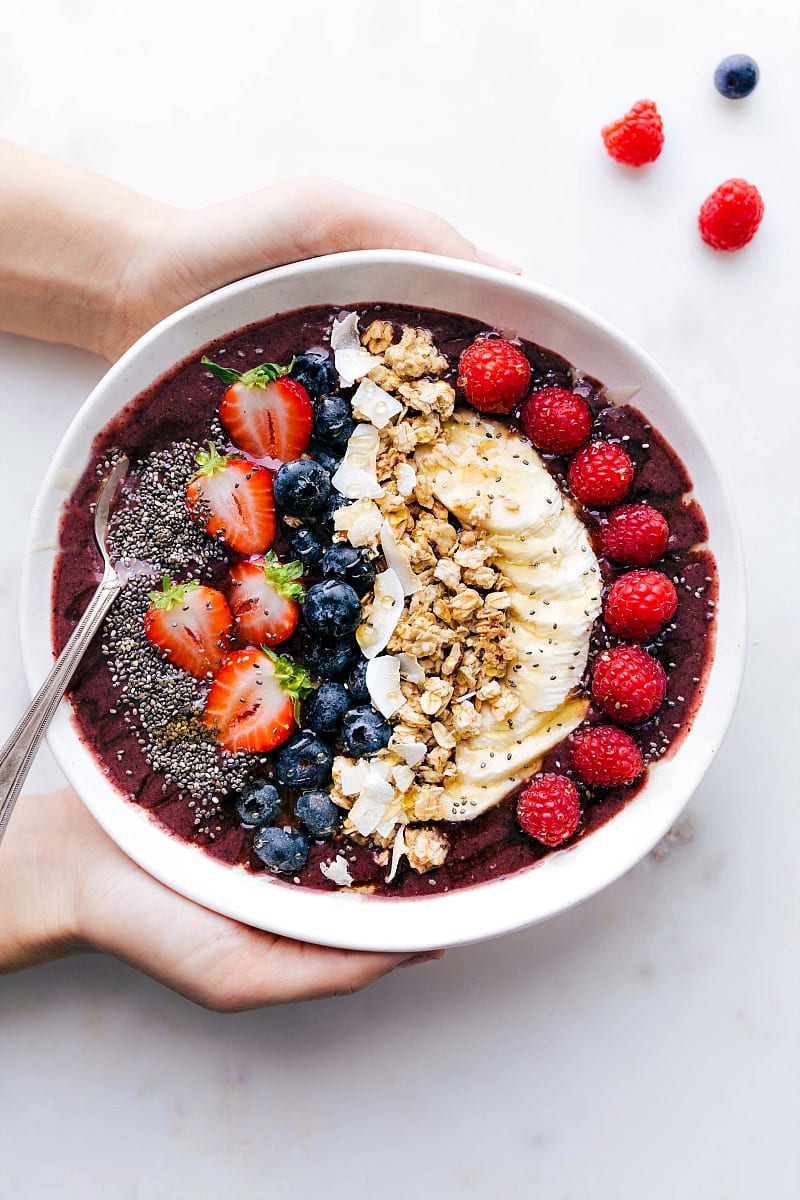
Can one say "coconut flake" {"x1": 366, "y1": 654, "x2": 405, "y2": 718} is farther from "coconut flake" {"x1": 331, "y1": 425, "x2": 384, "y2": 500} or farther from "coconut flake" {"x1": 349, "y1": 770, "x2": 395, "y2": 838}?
"coconut flake" {"x1": 331, "y1": 425, "x2": 384, "y2": 500}

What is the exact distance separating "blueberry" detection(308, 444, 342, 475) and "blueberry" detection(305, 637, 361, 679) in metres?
0.32

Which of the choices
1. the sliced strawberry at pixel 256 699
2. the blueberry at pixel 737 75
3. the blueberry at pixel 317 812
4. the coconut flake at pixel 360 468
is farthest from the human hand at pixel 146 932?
the blueberry at pixel 737 75

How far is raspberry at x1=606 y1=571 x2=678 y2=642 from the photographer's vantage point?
172 cm

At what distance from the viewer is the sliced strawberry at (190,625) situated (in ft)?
5.69

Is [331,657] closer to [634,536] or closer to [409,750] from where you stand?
[409,750]

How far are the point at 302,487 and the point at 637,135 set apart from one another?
108cm

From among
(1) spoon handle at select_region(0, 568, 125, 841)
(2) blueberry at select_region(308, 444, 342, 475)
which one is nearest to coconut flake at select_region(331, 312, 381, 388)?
(2) blueberry at select_region(308, 444, 342, 475)

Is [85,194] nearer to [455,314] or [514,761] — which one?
[455,314]

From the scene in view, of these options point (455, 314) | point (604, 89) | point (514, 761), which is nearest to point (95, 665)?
point (514, 761)

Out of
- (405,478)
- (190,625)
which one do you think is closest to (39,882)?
(190,625)

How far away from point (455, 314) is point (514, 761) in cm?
85

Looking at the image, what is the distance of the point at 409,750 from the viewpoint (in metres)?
1.74

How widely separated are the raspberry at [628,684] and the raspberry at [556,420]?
0.40 m

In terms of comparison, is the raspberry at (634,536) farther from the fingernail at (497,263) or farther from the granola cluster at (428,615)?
the fingernail at (497,263)
